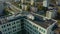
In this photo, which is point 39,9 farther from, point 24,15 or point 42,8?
point 24,15

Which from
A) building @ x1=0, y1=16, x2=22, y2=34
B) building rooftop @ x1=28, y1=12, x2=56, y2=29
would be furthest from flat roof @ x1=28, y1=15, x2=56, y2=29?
building @ x1=0, y1=16, x2=22, y2=34

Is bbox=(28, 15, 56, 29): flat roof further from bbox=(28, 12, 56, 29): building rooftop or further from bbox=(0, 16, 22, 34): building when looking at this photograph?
bbox=(0, 16, 22, 34): building

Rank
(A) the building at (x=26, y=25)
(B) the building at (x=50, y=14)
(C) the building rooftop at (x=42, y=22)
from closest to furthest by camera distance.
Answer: (A) the building at (x=26, y=25) < (C) the building rooftop at (x=42, y=22) < (B) the building at (x=50, y=14)

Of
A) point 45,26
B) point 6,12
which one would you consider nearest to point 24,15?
point 45,26

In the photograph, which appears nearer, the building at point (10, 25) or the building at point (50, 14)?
the building at point (10, 25)

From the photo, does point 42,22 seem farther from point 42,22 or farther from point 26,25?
point 26,25

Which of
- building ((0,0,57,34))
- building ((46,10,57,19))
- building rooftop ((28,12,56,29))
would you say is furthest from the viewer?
building ((46,10,57,19))

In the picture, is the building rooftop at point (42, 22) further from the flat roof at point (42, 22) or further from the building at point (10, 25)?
the building at point (10, 25)

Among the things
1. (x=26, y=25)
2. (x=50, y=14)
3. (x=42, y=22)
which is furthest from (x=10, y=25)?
(x=50, y=14)

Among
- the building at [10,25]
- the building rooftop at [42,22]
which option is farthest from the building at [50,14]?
the building at [10,25]

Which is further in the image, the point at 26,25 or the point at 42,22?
the point at 26,25

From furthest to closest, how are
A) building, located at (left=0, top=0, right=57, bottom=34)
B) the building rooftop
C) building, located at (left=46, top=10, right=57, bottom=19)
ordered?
building, located at (left=46, top=10, right=57, bottom=19)
the building rooftop
building, located at (left=0, top=0, right=57, bottom=34)
